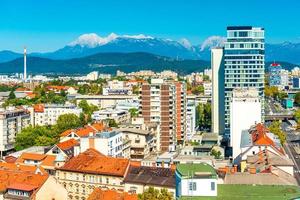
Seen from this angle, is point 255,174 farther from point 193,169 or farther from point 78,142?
point 78,142

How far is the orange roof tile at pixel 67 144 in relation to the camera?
60941 millimetres

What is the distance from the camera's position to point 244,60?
3494 inches

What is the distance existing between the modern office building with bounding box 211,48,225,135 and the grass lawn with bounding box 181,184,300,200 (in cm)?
6017

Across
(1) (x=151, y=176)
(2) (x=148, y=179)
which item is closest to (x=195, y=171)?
(2) (x=148, y=179)

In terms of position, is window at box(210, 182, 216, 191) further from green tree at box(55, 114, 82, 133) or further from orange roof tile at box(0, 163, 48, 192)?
green tree at box(55, 114, 82, 133)

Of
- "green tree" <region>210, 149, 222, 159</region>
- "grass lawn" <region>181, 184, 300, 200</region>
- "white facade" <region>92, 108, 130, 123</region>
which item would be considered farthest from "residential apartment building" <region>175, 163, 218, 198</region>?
"white facade" <region>92, 108, 130, 123</region>

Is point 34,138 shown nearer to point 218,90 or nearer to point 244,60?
point 218,90

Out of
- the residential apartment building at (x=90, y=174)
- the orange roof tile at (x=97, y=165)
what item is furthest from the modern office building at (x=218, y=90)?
the residential apartment building at (x=90, y=174)

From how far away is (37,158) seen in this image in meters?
58.2

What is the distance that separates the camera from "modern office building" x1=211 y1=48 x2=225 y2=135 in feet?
309

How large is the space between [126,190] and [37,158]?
1453cm

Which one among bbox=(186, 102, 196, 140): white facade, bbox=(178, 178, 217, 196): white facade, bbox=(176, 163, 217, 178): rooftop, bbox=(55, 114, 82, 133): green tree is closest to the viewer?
bbox=(178, 178, 217, 196): white facade

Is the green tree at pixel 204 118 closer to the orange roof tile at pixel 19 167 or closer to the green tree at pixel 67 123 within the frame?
the green tree at pixel 67 123

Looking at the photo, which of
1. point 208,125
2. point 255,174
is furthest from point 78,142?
point 208,125
